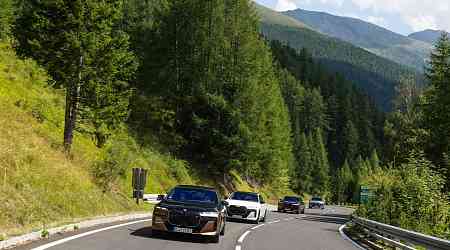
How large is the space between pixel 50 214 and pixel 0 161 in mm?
2911

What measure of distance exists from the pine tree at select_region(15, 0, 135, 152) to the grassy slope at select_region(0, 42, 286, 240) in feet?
7.82

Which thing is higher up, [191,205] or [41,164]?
[41,164]

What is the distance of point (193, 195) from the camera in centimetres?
1639

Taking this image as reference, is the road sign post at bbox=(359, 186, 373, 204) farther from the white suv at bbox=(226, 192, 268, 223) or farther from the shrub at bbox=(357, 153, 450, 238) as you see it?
the white suv at bbox=(226, 192, 268, 223)

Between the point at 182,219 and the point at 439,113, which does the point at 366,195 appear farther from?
the point at 182,219

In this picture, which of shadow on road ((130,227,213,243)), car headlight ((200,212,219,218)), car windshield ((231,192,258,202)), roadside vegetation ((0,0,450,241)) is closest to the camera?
car headlight ((200,212,219,218))

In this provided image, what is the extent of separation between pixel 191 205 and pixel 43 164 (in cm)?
781

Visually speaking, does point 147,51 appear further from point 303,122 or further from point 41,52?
point 303,122

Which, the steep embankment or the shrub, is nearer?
the steep embankment

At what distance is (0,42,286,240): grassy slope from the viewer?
51.6 feet

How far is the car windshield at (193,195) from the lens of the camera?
16094 mm

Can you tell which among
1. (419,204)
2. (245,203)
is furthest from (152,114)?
(419,204)

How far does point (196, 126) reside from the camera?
4569cm

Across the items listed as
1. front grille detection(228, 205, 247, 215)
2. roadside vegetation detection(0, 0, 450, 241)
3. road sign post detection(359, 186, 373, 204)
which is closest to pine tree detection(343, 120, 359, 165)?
roadside vegetation detection(0, 0, 450, 241)
